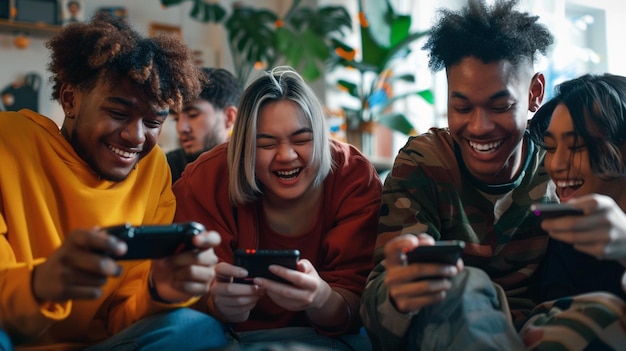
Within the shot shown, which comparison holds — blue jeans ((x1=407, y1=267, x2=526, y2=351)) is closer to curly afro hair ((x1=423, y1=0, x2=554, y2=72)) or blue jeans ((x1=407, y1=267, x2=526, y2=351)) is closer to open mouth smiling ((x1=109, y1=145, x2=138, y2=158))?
curly afro hair ((x1=423, y1=0, x2=554, y2=72))


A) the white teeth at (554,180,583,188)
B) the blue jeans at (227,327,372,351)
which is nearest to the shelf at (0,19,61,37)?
the blue jeans at (227,327,372,351)

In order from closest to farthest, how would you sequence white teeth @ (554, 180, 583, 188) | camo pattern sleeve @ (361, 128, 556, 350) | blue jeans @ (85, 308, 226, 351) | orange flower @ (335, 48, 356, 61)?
blue jeans @ (85, 308, 226, 351) < white teeth @ (554, 180, 583, 188) < camo pattern sleeve @ (361, 128, 556, 350) < orange flower @ (335, 48, 356, 61)

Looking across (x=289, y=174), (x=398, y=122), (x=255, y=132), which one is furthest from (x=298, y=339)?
(x=398, y=122)

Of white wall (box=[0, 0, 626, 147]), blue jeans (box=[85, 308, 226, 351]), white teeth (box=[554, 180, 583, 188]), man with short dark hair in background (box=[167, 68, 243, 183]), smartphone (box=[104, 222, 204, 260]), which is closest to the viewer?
smartphone (box=[104, 222, 204, 260])

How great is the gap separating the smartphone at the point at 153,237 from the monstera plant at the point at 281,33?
9.02 feet

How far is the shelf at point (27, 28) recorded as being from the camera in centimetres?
389

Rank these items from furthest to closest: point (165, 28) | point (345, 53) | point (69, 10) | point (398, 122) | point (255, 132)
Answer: point (165, 28) → point (69, 10) → point (345, 53) → point (398, 122) → point (255, 132)

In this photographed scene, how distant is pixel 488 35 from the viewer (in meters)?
1.65

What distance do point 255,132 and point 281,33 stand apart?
7.62ft

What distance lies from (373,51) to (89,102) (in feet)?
7.27

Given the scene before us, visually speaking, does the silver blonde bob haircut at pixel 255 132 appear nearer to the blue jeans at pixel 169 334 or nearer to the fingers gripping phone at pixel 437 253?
the blue jeans at pixel 169 334

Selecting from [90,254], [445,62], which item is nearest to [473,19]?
[445,62]

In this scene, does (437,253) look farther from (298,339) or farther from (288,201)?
(288,201)

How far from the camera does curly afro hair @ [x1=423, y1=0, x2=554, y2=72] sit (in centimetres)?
162
